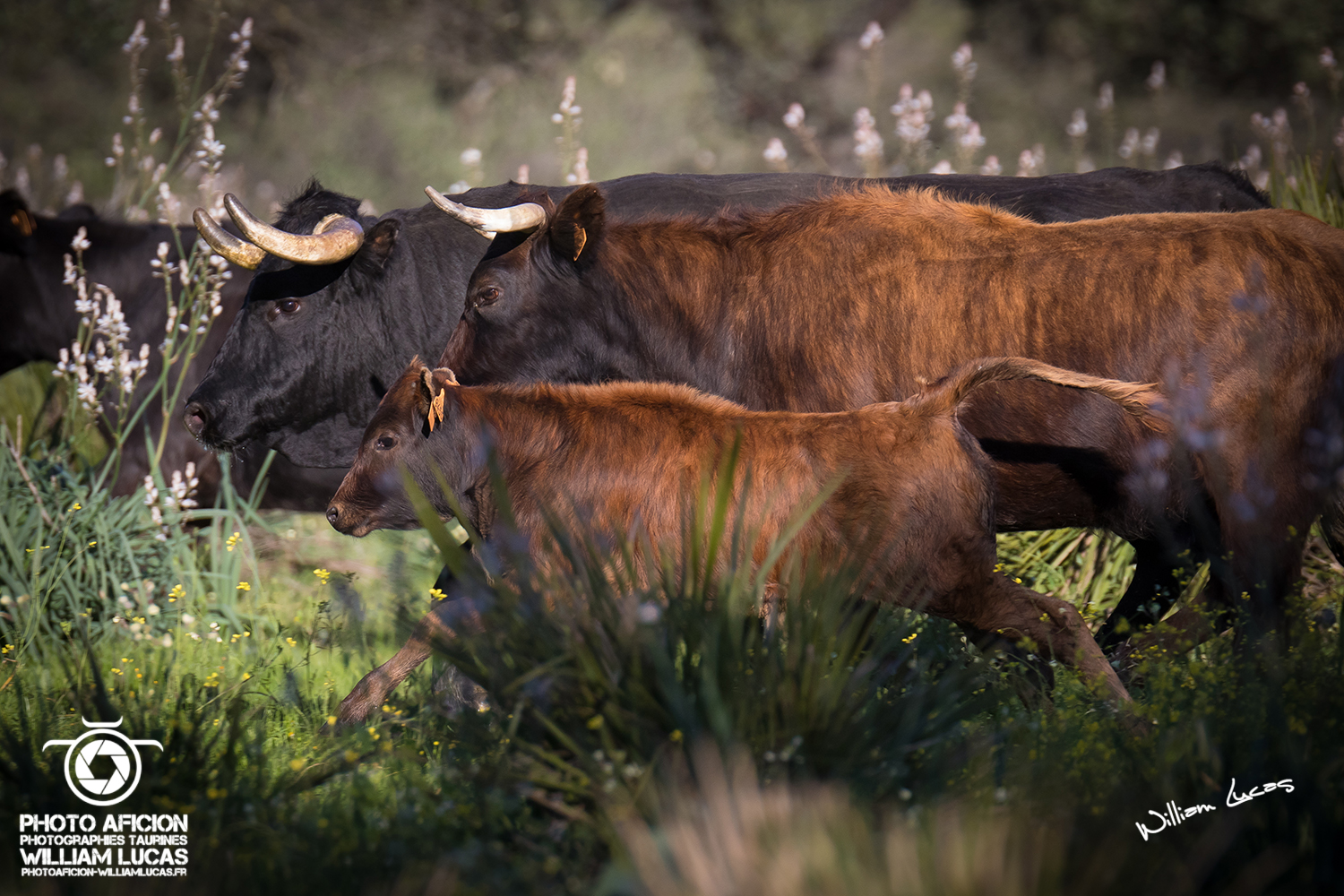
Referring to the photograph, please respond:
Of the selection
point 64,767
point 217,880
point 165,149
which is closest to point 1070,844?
point 217,880

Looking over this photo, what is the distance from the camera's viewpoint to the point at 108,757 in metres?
3.05

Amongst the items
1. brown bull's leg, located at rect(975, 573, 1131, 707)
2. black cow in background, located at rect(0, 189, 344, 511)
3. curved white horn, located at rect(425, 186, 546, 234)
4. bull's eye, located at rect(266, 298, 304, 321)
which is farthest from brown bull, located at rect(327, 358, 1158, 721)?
black cow in background, located at rect(0, 189, 344, 511)

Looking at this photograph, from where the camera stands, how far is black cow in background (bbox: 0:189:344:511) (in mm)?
5734

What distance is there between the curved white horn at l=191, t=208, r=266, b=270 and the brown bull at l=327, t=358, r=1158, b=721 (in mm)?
1397

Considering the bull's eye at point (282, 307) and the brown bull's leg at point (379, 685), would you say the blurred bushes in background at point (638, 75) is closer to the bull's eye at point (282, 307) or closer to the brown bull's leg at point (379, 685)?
the bull's eye at point (282, 307)

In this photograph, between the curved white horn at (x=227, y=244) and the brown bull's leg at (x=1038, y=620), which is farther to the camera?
the curved white horn at (x=227, y=244)

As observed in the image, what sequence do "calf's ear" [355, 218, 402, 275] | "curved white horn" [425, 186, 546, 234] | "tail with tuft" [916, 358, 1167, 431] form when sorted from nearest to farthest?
"tail with tuft" [916, 358, 1167, 431] → "curved white horn" [425, 186, 546, 234] → "calf's ear" [355, 218, 402, 275]

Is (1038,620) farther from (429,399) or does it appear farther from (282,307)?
(282,307)

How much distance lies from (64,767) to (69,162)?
2003 centimetres

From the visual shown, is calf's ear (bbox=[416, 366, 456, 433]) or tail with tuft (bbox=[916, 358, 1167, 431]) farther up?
calf's ear (bbox=[416, 366, 456, 433])

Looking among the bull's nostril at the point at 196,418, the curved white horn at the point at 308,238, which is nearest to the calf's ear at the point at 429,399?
the curved white horn at the point at 308,238

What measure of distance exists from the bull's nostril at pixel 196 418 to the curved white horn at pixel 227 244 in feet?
1.98

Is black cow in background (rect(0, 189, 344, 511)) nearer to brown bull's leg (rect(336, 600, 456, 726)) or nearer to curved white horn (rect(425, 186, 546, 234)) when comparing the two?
curved white horn (rect(425, 186, 546, 234))

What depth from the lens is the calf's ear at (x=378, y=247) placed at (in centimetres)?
502
